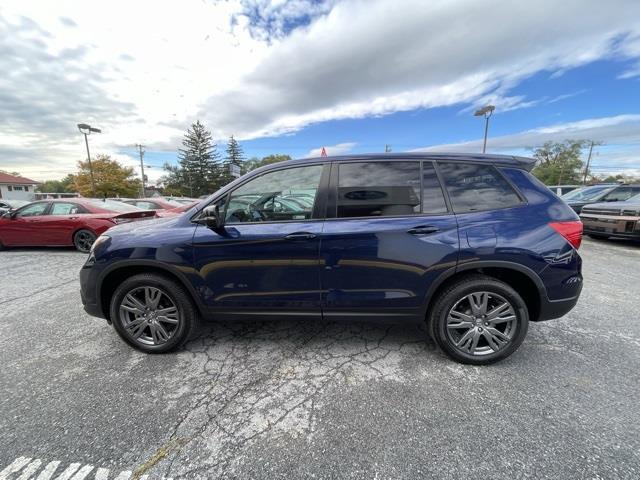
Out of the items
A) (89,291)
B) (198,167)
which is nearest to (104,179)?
(198,167)

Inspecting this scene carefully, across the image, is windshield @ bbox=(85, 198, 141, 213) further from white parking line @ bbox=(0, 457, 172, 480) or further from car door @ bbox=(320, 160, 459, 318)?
car door @ bbox=(320, 160, 459, 318)

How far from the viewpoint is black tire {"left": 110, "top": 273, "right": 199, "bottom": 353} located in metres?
2.55

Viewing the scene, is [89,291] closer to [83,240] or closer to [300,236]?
[300,236]

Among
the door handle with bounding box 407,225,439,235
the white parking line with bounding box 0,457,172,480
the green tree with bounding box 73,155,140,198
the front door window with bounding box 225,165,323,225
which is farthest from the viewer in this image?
the green tree with bounding box 73,155,140,198

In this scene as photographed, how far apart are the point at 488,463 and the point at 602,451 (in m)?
0.69

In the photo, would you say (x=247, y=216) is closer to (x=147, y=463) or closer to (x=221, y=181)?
(x=147, y=463)

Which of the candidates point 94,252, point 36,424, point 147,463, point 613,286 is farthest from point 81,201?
point 613,286

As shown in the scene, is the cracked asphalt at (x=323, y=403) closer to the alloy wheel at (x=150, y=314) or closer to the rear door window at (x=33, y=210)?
the alloy wheel at (x=150, y=314)

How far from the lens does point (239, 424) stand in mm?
1891

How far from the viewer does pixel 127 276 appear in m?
2.70

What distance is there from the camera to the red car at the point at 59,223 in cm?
680

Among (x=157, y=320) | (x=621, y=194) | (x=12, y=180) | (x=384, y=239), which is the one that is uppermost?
(x=12, y=180)

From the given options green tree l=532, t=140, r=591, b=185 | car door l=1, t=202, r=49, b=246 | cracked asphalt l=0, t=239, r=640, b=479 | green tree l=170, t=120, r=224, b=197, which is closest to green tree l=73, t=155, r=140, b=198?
green tree l=170, t=120, r=224, b=197

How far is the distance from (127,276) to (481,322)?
10.4ft
